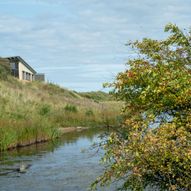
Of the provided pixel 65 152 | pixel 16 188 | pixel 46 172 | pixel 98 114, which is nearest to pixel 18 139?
pixel 65 152

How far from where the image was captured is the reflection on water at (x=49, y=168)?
65.3 feet

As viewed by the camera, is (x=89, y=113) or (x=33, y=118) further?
(x=89, y=113)

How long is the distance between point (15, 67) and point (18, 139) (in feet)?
183

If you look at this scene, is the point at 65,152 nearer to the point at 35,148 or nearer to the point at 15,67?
the point at 35,148

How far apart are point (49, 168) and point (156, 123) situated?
15226 mm

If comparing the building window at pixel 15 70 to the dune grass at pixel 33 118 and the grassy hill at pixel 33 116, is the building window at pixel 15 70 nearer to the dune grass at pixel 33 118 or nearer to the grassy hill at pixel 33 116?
the grassy hill at pixel 33 116

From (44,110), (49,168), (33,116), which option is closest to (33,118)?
(33,116)

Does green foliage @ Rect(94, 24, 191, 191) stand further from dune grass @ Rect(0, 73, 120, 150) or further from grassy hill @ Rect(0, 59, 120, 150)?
dune grass @ Rect(0, 73, 120, 150)

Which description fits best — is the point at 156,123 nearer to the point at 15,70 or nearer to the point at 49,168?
the point at 49,168

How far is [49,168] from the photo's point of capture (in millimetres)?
24516

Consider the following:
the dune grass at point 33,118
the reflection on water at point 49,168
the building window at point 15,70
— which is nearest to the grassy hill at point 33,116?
the dune grass at point 33,118

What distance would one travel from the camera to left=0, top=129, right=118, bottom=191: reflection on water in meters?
19.9

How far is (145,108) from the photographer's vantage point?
10.1 meters

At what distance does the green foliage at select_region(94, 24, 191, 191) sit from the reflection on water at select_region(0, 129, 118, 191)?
5328mm
